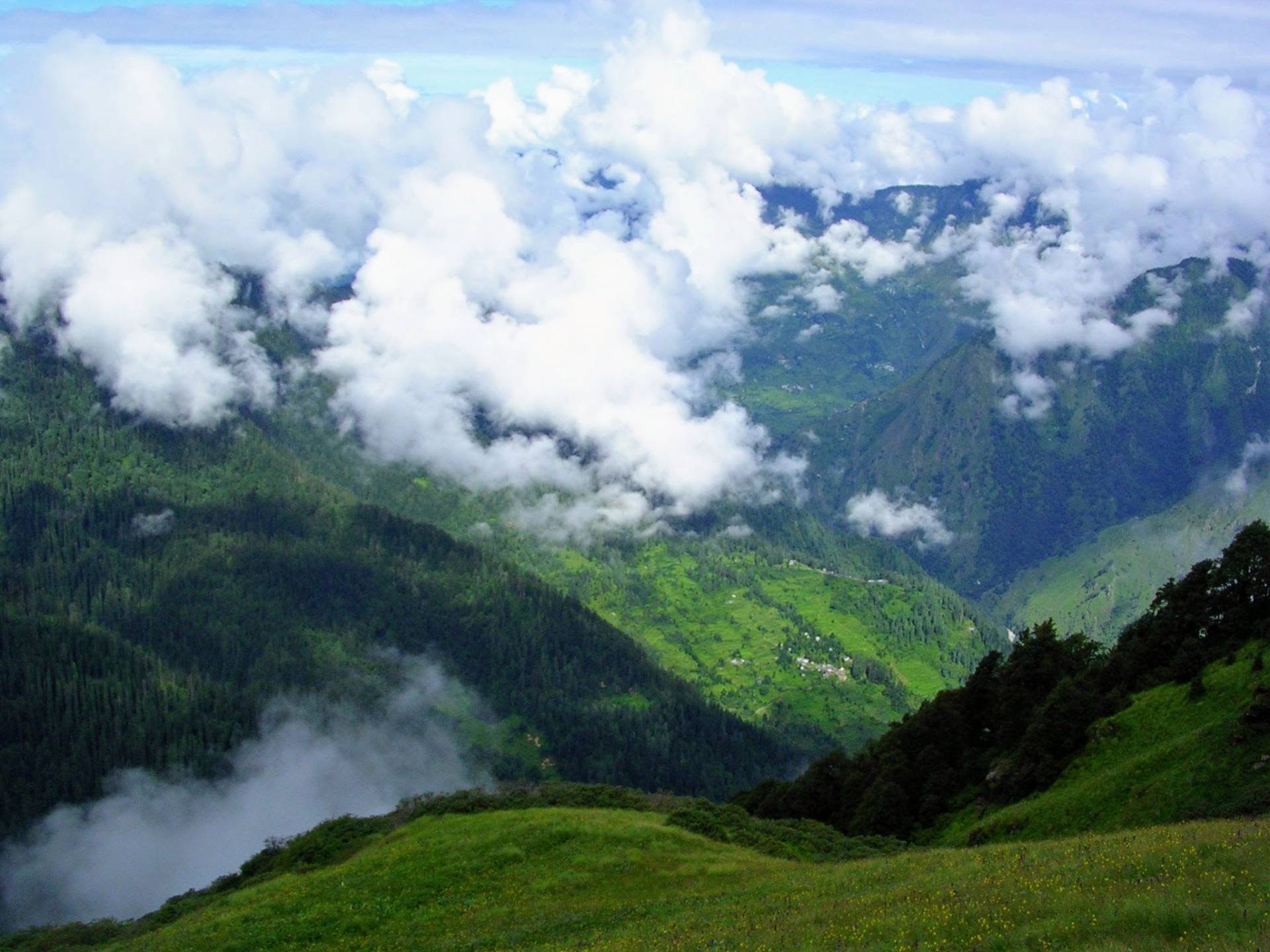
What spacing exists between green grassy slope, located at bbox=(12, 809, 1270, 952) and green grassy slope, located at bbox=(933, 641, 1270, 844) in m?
10.8

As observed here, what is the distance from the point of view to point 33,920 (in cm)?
13875

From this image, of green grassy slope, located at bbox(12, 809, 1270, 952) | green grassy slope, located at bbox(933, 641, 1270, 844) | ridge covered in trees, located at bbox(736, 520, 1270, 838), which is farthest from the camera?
ridge covered in trees, located at bbox(736, 520, 1270, 838)

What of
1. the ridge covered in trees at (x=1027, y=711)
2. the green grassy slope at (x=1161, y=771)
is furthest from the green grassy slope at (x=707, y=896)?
the ridge covered in trees at (x=1027, y=711)

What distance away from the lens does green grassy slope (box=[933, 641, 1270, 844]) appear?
54.8 metres

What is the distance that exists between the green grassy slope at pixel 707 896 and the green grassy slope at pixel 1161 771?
A: 1085 cm

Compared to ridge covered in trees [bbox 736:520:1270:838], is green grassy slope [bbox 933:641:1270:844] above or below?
below

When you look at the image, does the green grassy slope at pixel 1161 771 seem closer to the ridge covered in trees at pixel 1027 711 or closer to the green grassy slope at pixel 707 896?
the ridge covered in trees at pixel 1027 711

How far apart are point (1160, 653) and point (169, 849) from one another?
151 meters

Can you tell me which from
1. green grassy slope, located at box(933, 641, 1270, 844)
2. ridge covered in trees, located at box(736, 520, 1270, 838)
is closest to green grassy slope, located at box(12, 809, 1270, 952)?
green grassy slope, located at box(933, 641, 1270, 844)

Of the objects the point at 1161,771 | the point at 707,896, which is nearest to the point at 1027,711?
the point at 1161,771

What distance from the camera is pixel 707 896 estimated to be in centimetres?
5538

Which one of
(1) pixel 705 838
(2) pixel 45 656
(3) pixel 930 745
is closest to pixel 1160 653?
(3) pixel 930 745

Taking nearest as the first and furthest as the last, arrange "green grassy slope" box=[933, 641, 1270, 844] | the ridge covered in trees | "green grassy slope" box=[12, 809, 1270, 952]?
1. "green grassy slope" box=[12, 809, 1270, 952]
2. "green grassy slope" box=[933, 641, 1270, 844]
3. the ridge covered in trees

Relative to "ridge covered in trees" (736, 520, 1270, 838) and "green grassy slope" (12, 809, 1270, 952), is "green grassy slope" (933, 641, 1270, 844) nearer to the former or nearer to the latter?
"ridge covered in trees" (736, 520, 1270, 838)
